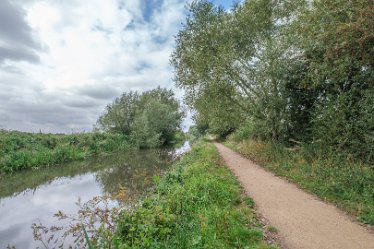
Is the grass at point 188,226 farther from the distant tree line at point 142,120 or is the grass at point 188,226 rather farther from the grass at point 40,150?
the distant tree line at point 142,120

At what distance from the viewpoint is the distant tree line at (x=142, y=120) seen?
41.3 metres

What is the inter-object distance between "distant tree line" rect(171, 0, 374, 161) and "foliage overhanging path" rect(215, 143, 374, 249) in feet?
10.1

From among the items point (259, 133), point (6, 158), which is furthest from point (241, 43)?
point (6, 158)

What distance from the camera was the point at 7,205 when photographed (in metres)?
11.5

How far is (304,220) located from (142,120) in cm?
3658

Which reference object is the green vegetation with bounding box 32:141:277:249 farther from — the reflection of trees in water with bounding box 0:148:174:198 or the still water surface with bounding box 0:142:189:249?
the reflection of trees in water with bounding box 0:148:174:198

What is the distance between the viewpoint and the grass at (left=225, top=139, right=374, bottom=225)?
7.16 meters

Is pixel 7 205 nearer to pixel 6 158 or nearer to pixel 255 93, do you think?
pixel 6 158

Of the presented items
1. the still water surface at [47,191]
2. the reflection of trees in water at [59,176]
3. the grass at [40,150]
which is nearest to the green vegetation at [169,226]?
the still water surface at [47,191]

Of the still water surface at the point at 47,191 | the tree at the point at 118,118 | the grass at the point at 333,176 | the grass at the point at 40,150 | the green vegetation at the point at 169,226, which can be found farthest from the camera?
the tree at the point at 118,118

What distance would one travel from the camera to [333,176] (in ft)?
29.0

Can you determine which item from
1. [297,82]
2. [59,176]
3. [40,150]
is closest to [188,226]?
[297,82]

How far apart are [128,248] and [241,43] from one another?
1505 centimetres

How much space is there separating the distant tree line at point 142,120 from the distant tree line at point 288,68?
21.3 m
